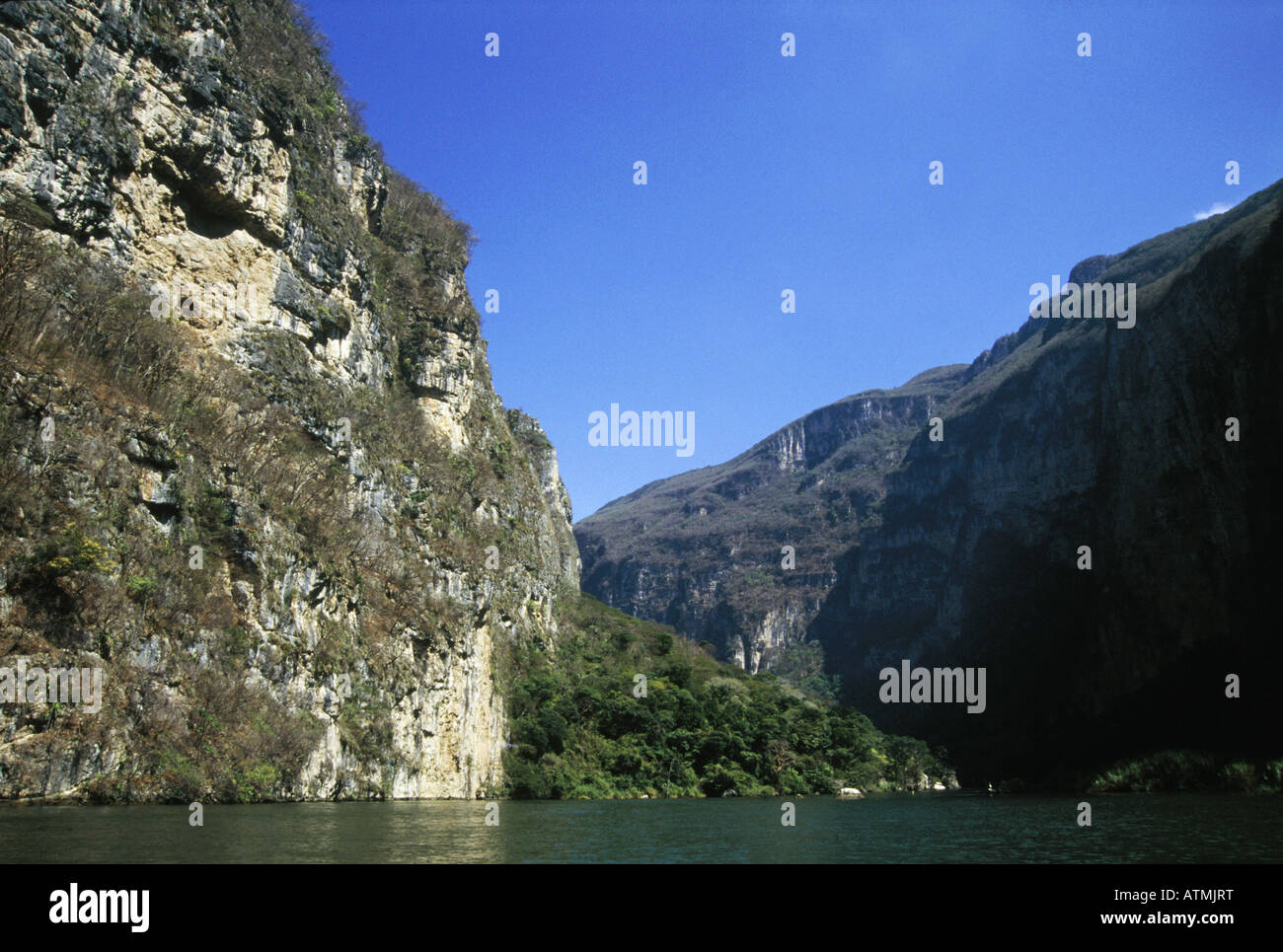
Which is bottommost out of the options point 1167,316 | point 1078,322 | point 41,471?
point 41,471

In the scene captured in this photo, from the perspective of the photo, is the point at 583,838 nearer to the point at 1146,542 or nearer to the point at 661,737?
the point at 661,737

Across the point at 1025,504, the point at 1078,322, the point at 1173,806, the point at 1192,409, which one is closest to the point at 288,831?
the point at 1173,806

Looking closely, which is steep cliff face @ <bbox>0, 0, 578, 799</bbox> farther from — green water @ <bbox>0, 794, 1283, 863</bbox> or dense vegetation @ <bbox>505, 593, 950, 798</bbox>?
dense vegetation @ <bbox>505, 593, 950, 798</bbox>

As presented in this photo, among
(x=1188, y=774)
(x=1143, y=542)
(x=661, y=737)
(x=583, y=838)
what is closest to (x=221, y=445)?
(x=583, y=838)

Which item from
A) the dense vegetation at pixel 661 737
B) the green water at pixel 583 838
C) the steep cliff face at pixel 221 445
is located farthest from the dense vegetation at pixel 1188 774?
the steep cliff face at pixel 221 445

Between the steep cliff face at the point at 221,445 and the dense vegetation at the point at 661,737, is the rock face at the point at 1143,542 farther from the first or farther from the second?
the steep cliff face at the point at 221,445

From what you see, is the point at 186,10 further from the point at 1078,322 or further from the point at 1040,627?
the point at 1078,322
